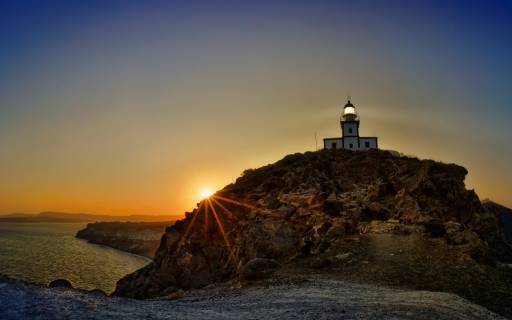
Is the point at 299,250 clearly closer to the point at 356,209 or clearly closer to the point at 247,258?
the point at 247,258

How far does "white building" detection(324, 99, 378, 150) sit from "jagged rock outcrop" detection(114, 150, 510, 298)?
1619 cm

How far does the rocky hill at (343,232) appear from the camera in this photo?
76.1ft

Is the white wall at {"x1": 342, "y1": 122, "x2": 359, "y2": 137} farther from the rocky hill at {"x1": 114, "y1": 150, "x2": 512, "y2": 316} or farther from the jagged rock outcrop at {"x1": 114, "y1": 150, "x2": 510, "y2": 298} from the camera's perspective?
the jagged rock outcrop at {"x1": 114, "y1": 150, "x2": 510, "y2": 298}

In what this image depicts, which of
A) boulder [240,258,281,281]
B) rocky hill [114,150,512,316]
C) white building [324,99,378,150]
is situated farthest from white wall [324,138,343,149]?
boulder [240,258,281,281]

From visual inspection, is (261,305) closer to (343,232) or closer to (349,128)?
(343,232)

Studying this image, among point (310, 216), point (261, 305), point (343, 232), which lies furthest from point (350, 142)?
point (261, 305)

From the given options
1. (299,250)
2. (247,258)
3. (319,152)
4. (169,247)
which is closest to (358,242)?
(299,250)

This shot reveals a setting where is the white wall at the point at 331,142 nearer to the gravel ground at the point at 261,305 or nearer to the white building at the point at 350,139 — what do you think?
the white building at the point at 350,139

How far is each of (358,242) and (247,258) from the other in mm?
10631

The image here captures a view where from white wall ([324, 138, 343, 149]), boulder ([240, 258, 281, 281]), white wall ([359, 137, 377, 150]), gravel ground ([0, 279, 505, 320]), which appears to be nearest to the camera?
gravel ground ([0, 279, 505, 320])

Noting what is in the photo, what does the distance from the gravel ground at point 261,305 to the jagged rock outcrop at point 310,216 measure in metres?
7.61

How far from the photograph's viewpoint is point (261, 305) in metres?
16.4

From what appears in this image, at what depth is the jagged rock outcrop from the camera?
31.7 metres

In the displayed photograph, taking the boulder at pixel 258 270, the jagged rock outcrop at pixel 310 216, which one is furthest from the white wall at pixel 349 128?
the boulder at pixel 258 270
